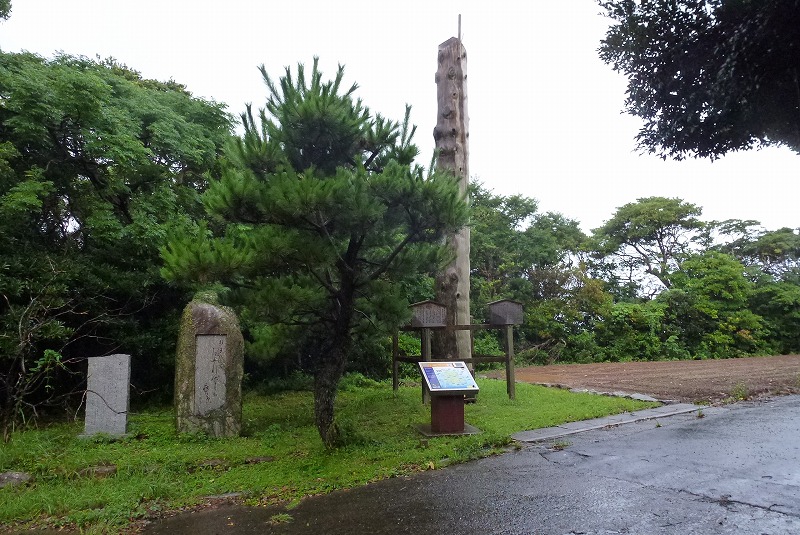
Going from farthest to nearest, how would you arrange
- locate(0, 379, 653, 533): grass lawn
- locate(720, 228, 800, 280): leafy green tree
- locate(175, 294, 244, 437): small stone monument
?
locate(720, 228, 800, 280): leafy green tree < locate(175, 294, 244, 437): small stone monument < locate(0, 379, 653, 533): grass lawn

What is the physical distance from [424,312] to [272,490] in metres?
4.04

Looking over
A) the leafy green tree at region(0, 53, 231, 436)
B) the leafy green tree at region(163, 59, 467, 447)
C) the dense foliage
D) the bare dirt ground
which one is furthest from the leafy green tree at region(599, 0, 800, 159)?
the dense foliage

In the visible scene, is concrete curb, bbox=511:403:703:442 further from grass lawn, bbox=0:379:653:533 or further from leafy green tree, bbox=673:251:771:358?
leafy green tree, bbox=673:251:771:358

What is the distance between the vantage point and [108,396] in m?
7.05

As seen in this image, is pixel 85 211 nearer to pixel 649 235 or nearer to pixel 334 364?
pixel 334 364

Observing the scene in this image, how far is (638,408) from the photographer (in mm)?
7754

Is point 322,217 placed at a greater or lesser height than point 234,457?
greater

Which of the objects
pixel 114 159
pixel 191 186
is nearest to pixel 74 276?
pixel 114 159

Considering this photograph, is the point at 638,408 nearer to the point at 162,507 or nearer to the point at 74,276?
the point at 162,507

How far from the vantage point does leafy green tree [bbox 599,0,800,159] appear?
2836 mm

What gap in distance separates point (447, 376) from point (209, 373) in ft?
10.4

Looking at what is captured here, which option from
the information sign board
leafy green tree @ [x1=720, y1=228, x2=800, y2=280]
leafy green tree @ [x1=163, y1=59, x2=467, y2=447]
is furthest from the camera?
leafy green tree @ [x1=720, y1=228, x2=800, y2=280]

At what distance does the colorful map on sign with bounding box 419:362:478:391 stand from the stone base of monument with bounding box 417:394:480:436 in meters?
0.14

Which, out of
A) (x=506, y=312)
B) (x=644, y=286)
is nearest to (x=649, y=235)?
(x=644, y=286)
